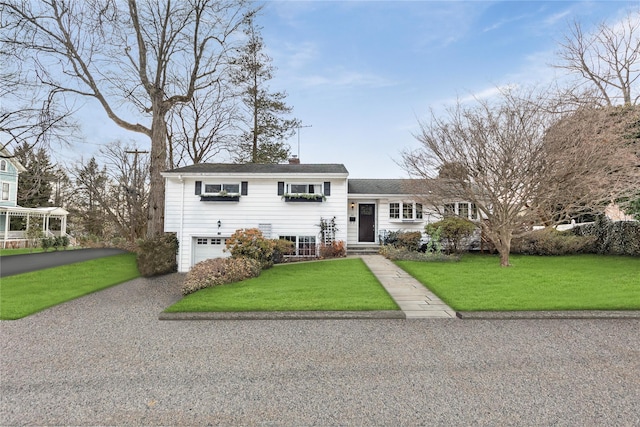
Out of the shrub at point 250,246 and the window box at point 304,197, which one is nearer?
the shrub at point 250,246

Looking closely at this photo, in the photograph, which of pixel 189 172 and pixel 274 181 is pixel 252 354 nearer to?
pixel 274 181

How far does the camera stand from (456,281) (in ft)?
26.3

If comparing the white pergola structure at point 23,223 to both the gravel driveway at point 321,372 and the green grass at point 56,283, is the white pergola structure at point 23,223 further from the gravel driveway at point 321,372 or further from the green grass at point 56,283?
the gravel driveway at point 321,372

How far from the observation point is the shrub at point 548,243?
43.5 ft

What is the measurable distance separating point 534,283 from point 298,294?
5941 millimetres

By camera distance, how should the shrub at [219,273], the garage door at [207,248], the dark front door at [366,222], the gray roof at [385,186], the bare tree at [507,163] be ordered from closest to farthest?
1. the shrub at [219,273]
2. the bare tree at [507,163]
3. the gray roof at [385,186]
4. the garage door at [207,248]
5. the dark front door at [366,222]

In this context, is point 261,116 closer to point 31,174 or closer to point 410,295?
point 410,295

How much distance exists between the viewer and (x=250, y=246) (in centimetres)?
1029

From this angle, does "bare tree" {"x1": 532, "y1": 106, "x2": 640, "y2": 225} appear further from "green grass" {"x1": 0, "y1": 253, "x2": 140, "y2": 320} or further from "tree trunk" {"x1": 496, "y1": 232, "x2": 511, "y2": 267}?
"green grass" {"x1": 0, "y1": 253, "x2": 140, "y2": 320}

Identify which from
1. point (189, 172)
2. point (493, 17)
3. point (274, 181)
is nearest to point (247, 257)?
point (274, 181)

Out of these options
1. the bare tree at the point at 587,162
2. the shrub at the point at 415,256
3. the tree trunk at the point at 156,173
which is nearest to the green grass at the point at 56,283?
the tree trunk at the point at 156,173

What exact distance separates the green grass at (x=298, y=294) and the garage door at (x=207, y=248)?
158 inches

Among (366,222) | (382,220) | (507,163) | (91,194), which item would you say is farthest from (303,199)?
(91,194)

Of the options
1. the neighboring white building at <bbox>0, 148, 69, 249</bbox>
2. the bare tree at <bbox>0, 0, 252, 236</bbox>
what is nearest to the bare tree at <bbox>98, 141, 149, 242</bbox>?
the neighboring white building at <bbox>0, 148, 69, 249</bbox>
